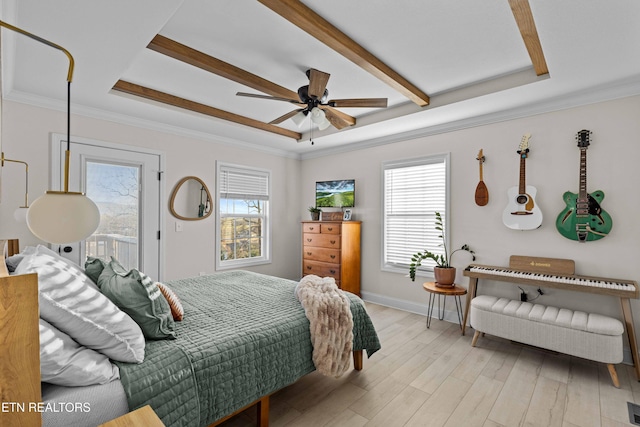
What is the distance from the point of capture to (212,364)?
61.6 inches

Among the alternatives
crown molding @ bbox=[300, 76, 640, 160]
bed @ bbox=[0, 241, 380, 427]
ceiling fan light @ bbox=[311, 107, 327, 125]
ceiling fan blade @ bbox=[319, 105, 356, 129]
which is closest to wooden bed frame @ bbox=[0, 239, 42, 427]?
bed @ bbox=[0, 241, 380, 427]

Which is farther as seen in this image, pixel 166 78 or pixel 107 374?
pixel 166 78

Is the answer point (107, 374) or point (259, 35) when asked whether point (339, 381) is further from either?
point (259, 35)

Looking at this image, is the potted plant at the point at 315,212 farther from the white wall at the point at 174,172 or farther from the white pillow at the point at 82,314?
the white pillow at the point at 82,314

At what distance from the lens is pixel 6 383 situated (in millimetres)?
832

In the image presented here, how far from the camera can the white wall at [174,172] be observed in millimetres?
2869

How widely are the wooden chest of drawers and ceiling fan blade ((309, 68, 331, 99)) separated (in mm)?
2187

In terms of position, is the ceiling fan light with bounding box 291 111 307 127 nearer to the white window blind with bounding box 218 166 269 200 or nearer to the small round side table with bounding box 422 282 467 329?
the white window blind with bounding box 218 166 269 200

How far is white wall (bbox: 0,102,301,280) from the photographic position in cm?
287

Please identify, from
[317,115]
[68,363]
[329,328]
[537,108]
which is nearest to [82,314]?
[68,363]

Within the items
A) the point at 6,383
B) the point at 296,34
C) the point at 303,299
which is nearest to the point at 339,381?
the point at 303,299

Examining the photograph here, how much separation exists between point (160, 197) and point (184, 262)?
0.89 metres

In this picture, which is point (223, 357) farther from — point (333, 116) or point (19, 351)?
point (333, 116)

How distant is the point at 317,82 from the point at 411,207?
2383 mm
